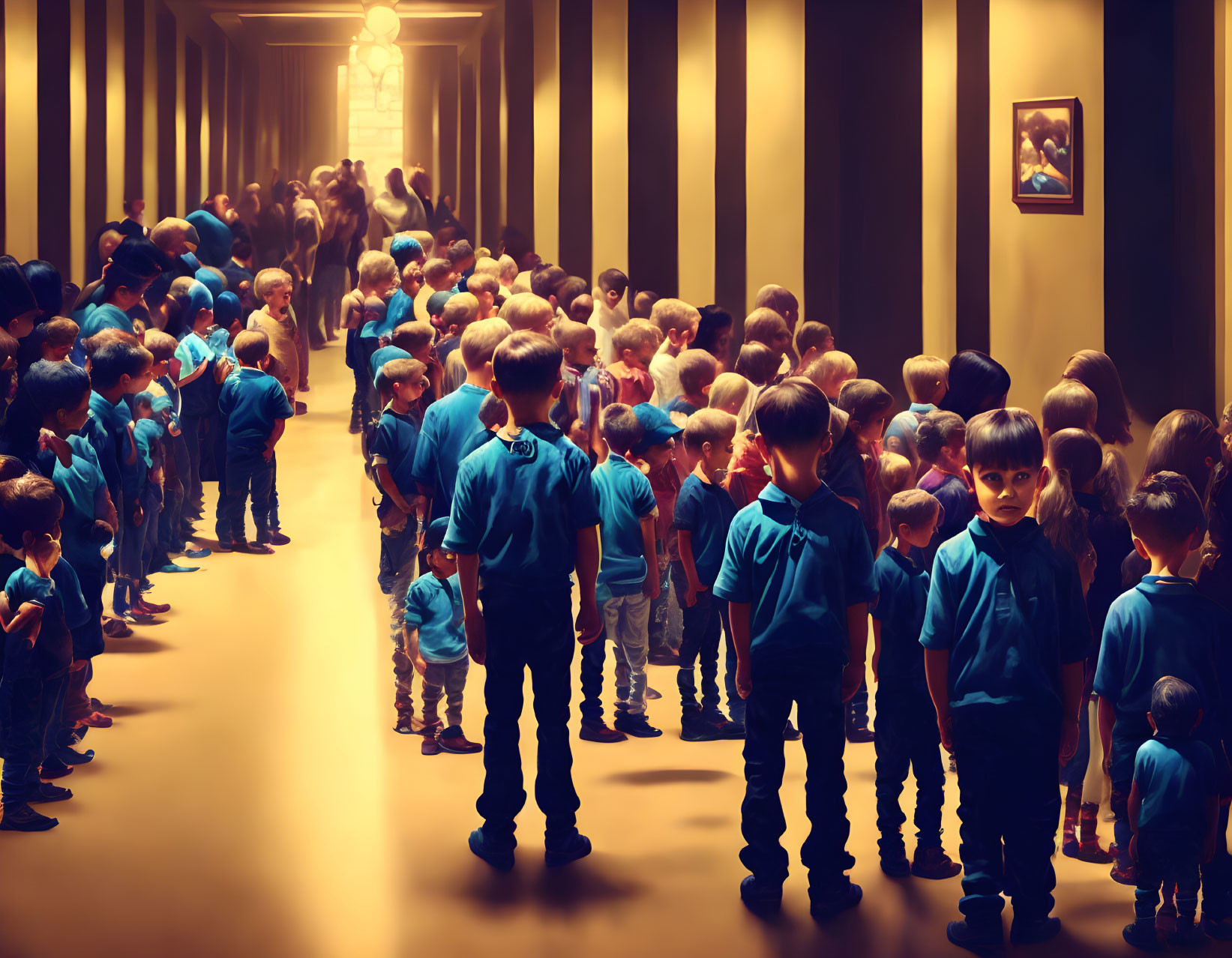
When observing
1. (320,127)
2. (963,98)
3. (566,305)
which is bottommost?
(566,305)

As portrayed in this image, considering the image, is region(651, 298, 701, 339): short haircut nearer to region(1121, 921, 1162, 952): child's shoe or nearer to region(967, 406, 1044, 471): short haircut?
region(967, 406, 1044, 471): short haircut

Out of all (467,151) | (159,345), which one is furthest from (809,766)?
(467,151)

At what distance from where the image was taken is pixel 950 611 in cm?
436

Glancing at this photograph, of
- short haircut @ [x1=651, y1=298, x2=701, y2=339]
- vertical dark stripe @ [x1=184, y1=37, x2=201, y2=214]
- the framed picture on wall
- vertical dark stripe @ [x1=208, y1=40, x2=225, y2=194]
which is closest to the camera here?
the framed picture on wall

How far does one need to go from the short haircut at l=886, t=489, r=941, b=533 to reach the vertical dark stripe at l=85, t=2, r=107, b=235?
585 inches

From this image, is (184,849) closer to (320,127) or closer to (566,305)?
(566,305)

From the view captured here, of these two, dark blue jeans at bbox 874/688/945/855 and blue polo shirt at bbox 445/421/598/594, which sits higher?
blue polo shirt at bbox 445/421/598/594

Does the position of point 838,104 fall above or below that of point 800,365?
above

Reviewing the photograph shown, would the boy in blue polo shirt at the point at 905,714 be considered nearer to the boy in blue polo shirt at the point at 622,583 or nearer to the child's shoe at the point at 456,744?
the boy in blue polo shirt at the point at 622,583

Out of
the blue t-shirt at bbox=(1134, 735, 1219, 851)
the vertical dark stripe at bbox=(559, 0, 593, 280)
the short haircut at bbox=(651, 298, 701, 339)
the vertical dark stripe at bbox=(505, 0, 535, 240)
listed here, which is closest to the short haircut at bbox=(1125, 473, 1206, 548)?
the blue t-shirt at bbox=(1134, 735, 1219, 851)

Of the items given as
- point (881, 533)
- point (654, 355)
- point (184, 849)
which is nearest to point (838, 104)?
point (654, 355)

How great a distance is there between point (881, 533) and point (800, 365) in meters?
2.22

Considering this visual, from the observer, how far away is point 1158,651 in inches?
171

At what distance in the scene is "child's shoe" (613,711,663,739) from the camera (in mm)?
6430
